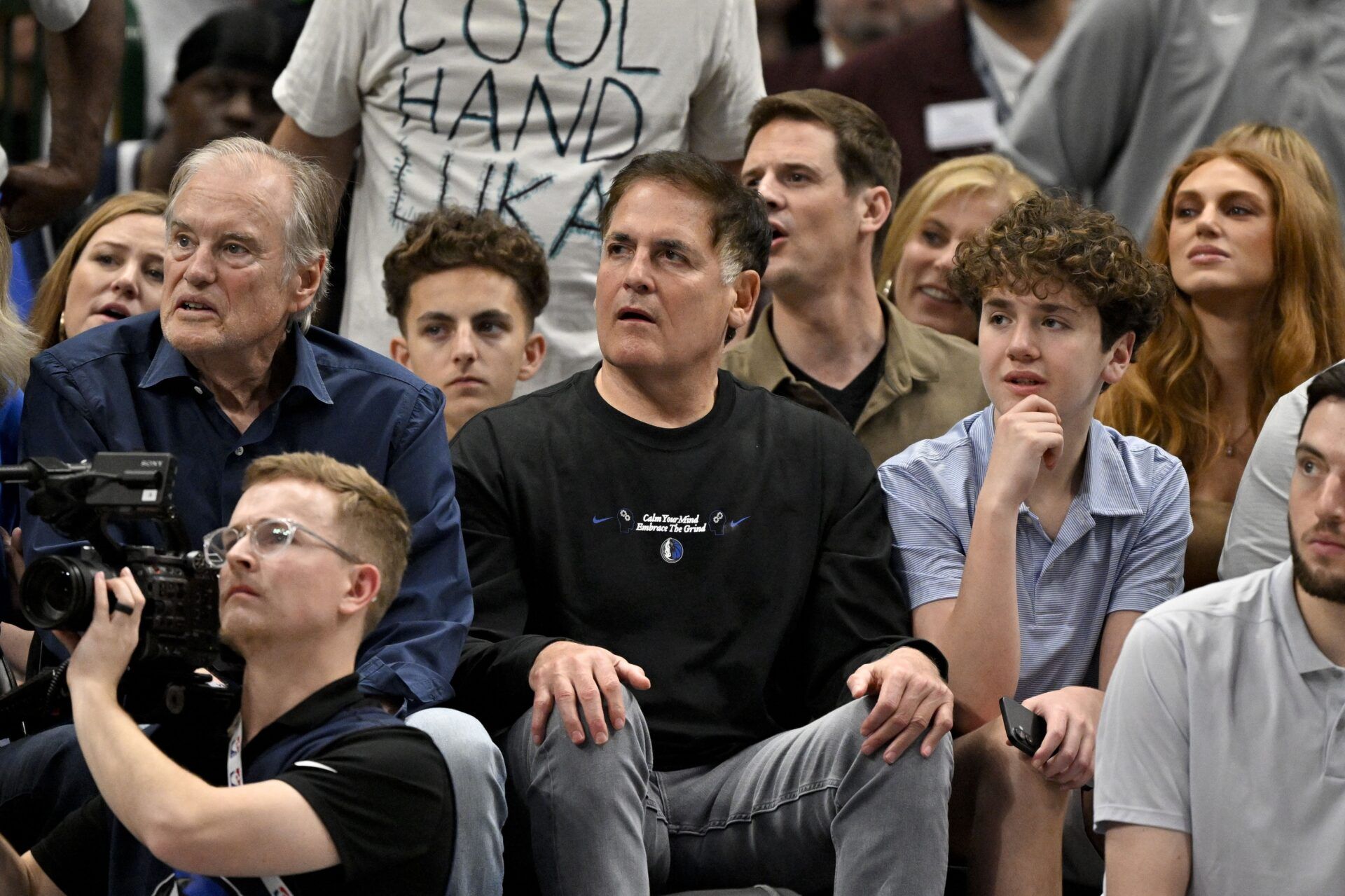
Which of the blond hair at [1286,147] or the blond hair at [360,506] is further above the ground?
the blond hair at [1286,147]

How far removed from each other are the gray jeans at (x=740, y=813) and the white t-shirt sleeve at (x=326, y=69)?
6.42 feet

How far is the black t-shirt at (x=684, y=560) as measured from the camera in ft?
10.8

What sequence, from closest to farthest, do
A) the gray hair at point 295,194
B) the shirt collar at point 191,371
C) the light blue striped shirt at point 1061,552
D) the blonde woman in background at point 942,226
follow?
the shirt collar at point 191,371
the gray hair at point 295,194
the light blue striped shirt at point 1061,552
the blonde woman in background at point 942,226

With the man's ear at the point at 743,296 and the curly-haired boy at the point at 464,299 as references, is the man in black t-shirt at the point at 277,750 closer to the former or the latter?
the man's ear at the point at 743,296

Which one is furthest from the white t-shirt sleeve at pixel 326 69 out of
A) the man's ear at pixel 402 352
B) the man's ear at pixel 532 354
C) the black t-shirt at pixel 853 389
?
the black t-shirt at pixel 853 389

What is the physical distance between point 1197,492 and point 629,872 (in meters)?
1.76

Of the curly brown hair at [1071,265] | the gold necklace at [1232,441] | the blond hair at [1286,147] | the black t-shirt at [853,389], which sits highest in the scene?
the blond hair at [1286,147]

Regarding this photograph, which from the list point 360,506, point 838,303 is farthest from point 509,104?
point 360,506

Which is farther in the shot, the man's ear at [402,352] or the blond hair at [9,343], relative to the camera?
the man's ear at [402,352]

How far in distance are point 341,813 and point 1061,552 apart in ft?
5.05

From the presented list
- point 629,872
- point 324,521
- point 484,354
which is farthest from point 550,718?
point 484,354

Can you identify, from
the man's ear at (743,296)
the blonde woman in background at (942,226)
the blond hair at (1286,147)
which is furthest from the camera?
the blonde woman in background at (942,226)

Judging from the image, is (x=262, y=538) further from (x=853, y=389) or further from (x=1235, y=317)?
(x=1235, y=317)

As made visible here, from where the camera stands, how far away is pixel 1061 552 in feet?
11.5
